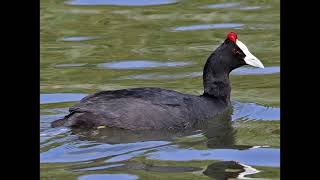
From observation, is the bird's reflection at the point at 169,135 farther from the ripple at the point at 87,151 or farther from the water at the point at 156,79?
the ripple at the point at 87,151

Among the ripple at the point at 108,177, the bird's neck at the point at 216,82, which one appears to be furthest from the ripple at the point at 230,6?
the ripple at the point at 108,177

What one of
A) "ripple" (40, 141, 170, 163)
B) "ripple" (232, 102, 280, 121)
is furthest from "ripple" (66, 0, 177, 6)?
"ripple" (40, 141, 170, 163)

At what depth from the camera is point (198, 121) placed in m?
8.09

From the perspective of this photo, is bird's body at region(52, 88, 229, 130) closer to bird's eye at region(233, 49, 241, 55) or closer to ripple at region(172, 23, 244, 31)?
bird's eye at region(233, 49, 241, 55)

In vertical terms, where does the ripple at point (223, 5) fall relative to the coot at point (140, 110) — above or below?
above

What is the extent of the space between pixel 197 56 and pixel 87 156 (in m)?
3.89

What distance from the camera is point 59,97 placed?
8.68 meters

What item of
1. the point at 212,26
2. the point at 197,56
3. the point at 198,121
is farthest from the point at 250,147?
the point at 212,26

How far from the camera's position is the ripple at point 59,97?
857 centimetres

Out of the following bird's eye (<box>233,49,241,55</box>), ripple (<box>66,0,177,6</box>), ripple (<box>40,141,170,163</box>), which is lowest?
ripple (<box>40,141,170,163</box>)

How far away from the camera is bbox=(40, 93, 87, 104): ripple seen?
8.57 m
